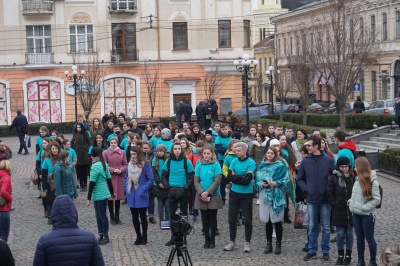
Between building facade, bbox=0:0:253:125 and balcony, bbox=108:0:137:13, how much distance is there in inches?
2.5

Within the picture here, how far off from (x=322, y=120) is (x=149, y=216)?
73.9ft

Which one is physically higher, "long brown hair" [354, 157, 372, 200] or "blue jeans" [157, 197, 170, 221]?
"long brown hair" [354, 157, 372, 200]

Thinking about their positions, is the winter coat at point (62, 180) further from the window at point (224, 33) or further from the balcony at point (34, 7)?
the window at point (224, 33)

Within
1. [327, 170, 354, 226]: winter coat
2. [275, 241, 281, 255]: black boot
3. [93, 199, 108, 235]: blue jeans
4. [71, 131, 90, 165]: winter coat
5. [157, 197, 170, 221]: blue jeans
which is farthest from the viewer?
[71, 131, 90, 165]: winter coat

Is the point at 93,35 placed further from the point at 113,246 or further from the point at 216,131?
the point at 113,246

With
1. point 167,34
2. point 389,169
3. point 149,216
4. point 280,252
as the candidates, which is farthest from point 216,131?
point 167,34

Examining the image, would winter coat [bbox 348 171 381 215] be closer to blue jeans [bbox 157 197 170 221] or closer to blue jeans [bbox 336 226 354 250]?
blue jeans [bbox 336 226 354 250]

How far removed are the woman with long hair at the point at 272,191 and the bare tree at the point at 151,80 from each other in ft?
121

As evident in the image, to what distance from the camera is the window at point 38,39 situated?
49.4m

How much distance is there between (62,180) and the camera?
1481 centimetres

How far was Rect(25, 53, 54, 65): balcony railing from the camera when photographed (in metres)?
49.2

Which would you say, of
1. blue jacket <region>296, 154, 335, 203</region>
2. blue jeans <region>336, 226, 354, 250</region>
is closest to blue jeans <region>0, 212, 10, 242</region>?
blue jacket <region>296, 154, 335, 203</region>

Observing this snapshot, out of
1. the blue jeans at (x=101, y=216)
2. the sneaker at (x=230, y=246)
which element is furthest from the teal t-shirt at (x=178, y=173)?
the sneaker at (x=230, y=246)

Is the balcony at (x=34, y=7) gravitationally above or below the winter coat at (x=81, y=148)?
above
